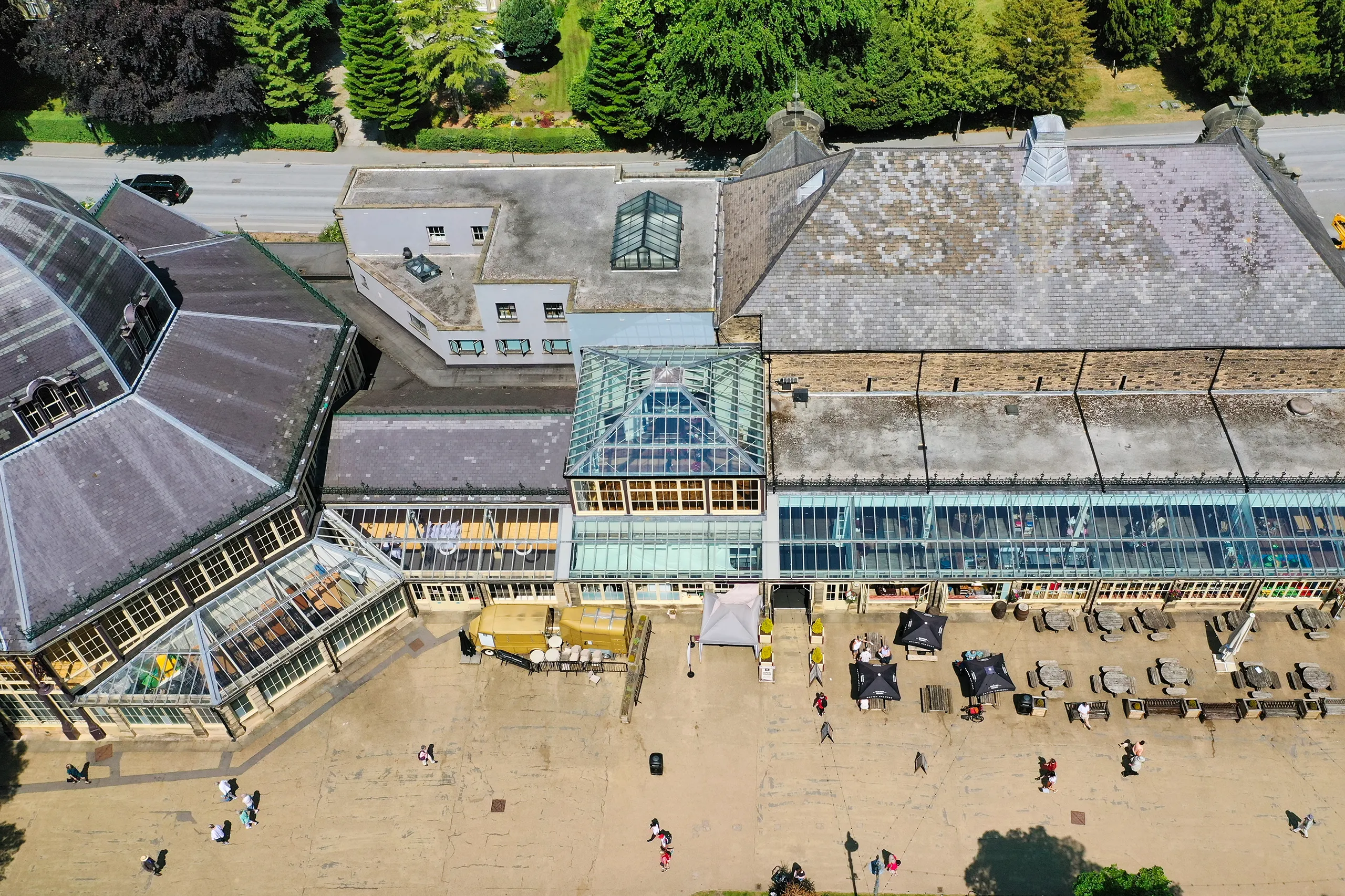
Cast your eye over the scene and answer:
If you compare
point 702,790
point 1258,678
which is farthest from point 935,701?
point 1258,678

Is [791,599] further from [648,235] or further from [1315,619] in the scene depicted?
[1315,619]

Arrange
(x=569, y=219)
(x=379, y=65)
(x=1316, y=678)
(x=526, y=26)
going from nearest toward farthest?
(x=1316, y=678) < (x=569, y=219) < (x=379, y=65) < (x=526, y=26)

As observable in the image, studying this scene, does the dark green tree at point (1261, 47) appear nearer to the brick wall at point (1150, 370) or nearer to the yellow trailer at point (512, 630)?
the brick wall at point (1150, 370)

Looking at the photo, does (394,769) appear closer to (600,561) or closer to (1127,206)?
(600,561)

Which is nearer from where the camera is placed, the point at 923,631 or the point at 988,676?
the point at 988,676

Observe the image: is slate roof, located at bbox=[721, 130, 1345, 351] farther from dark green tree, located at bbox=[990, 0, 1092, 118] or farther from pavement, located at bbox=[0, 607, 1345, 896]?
dark green tree, located at bbox=[990, 0, 1092, 118]

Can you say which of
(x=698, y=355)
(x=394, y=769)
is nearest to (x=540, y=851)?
(x=394, y=769)
